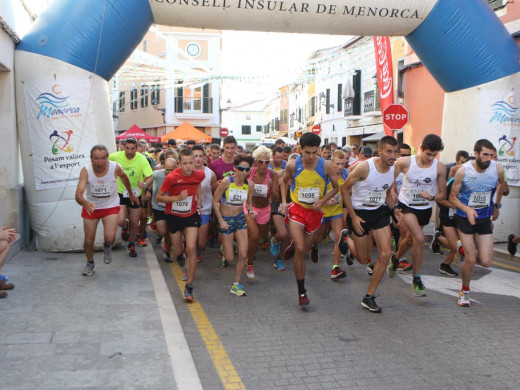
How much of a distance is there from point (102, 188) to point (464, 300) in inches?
185

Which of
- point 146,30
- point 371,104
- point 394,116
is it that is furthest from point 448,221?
point 371,104

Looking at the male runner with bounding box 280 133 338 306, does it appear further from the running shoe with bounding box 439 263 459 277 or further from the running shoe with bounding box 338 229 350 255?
the running shoe with bounding box 439 263 459 277

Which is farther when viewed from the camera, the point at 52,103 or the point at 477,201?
the point at 52,103

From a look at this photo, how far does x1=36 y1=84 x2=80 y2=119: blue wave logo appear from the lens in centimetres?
882

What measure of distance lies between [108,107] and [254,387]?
6482mm

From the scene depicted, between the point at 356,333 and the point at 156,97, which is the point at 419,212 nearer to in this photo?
the point at 356,333

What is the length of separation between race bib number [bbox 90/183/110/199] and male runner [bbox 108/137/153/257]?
140 centimetres

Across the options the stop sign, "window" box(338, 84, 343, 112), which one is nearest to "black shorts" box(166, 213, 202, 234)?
the stop sign

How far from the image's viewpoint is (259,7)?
31.4ft

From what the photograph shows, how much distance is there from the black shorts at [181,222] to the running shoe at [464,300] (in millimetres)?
3106

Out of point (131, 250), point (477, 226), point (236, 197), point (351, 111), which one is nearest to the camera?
point (477, 226)

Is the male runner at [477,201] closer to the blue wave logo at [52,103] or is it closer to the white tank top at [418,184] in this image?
the white tank top at [418,184]

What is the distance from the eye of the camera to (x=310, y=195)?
247 inches

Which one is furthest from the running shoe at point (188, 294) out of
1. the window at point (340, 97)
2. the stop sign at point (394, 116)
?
the window at point (340, 97)
